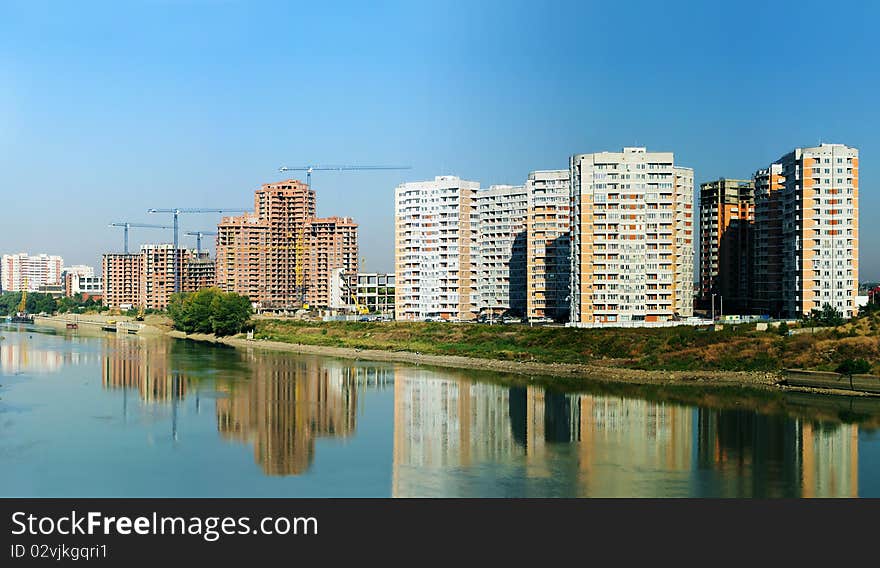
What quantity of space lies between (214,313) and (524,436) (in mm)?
16861

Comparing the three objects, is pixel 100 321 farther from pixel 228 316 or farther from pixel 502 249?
pixel 502 249

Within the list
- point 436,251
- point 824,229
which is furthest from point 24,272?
point 824,229

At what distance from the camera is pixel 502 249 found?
22250mm

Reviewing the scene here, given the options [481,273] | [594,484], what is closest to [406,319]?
[481,273]

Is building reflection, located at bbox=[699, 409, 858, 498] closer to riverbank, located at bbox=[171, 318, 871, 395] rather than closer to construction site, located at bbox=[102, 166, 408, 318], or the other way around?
riverbank, located at bbox=[171, 318, 871, 395]

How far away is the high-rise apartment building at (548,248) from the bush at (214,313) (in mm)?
8634

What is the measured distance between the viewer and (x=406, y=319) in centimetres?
2222

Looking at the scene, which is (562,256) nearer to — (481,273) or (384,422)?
(481,273)

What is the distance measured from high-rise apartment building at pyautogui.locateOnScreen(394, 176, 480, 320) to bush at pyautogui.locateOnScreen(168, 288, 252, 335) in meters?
4.87

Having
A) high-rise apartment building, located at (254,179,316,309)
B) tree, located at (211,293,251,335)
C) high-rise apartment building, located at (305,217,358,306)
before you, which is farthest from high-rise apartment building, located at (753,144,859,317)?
high-rise apartment building, located at (254,179,316,309)

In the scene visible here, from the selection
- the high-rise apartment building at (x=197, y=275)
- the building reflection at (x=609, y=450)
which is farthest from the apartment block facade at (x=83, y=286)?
the building reflection at (x=609, y=450)

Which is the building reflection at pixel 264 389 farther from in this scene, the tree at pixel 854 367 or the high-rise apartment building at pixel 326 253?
the high-rise apartment building at pixel 326 253
